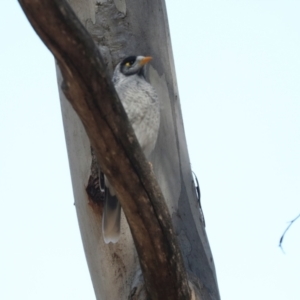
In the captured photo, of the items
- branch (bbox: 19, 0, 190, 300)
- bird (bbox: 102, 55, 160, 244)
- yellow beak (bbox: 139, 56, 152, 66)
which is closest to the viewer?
branch (bbox: 19, 0, 190, 300)

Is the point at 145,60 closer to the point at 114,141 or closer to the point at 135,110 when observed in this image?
the point at 135,110

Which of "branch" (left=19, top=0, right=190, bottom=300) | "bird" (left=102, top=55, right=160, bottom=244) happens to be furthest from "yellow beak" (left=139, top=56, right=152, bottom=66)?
"branch" (left=19, top=0, right=190, bottom=300)

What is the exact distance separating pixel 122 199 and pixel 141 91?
1.39 meters

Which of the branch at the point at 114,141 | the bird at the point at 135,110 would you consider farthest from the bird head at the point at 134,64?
the branch at the point at 114,141

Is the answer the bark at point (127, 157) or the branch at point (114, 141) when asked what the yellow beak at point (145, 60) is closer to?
the bark at point (127, 157)

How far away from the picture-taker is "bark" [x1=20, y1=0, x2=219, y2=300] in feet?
7.56

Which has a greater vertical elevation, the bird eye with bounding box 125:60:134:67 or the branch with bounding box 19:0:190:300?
the bird eye with bounding box 125:60:134:67

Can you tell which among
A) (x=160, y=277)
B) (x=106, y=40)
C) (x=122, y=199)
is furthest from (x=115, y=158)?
(x=106, y=40)

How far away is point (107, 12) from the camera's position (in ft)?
11.9

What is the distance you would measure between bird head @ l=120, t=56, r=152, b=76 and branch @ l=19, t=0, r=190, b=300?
1214mm

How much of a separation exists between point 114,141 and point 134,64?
4.35 feet

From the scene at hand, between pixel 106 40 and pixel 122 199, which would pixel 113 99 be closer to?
pixel 122 199

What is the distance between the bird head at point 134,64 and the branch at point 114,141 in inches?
47.8

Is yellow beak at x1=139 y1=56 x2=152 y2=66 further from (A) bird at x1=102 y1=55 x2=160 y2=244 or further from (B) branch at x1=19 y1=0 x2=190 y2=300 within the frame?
(B) branch at x1=19 y1=0 x2=190 y2=300
